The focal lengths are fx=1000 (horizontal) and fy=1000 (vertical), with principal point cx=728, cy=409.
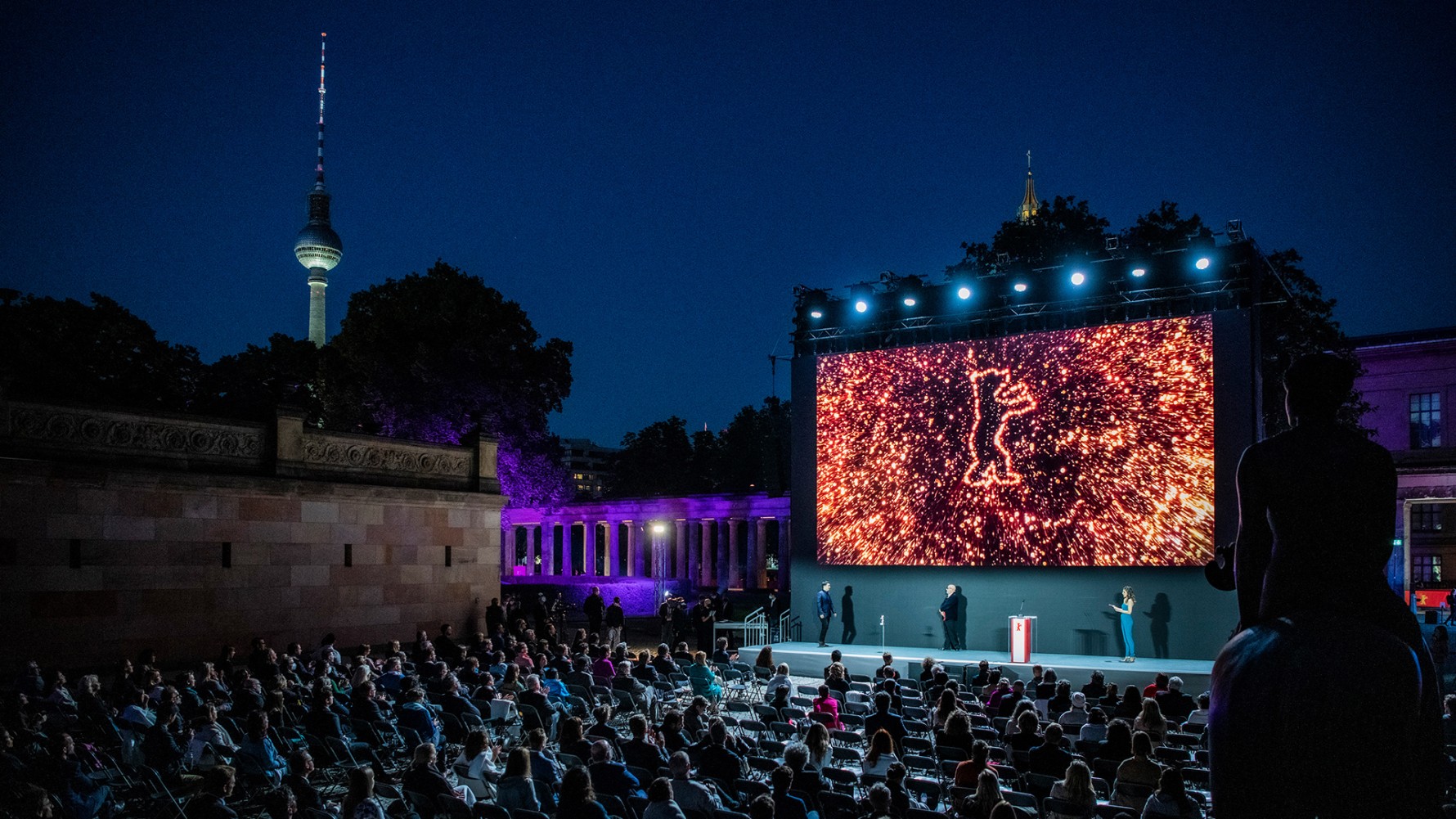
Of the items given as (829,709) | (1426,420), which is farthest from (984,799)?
(1426,420)

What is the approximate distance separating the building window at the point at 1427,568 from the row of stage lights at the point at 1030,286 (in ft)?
107

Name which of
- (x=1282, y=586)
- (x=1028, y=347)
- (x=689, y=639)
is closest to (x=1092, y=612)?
(x=1028, y=347)

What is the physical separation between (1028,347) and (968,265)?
14745 mm

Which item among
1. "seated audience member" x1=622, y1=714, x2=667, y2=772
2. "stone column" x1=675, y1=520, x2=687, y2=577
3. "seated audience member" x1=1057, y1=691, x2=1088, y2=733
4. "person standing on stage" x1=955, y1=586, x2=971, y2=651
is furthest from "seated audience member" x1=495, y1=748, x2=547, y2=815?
"stone column" x1=675, y1=520, x2=687, y2=577

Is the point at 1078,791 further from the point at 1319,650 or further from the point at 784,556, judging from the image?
the point at 784,556

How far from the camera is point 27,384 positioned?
27.9m

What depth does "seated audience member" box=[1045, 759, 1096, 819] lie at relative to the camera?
21.9ft

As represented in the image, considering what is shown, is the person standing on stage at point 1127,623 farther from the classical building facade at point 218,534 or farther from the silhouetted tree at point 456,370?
the silhouetted tree at point 456,370

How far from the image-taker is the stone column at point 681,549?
42.2m

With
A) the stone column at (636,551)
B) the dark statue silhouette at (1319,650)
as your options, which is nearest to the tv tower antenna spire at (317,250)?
the stone column at (636,551)

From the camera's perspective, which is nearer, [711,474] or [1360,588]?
[1360,588]

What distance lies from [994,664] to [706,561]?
83.2ft

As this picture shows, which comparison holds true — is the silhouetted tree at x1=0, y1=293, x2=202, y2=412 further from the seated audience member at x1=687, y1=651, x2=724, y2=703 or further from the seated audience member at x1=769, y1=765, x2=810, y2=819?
the seated audience member at x1=769, y1=765, x2=810, y2=819

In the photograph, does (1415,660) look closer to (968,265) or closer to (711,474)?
(968,265)
